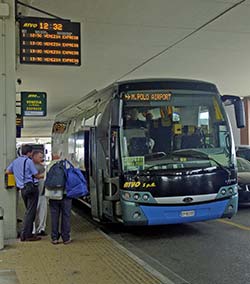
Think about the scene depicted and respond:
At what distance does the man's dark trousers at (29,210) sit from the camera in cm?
872

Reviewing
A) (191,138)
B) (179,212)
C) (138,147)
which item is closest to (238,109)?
(191,138)

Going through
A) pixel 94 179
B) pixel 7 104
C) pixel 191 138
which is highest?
pixel 7 104

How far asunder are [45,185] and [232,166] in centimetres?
385

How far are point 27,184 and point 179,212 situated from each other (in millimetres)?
3023

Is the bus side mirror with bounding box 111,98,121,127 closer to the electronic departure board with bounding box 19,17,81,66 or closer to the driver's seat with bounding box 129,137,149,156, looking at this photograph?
the driver's seat with bounding box 129,137,149,156

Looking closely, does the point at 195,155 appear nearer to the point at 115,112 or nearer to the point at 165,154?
the point at 165,154

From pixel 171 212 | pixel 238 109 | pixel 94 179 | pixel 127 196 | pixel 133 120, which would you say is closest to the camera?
pixel 127 196

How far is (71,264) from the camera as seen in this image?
6910mm

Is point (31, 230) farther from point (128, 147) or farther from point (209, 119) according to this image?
point (209, 119)

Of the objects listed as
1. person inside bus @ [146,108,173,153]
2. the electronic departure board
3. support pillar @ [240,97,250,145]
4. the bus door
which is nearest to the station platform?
the bus door

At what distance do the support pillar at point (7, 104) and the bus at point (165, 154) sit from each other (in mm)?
1966

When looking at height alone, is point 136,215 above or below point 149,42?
below

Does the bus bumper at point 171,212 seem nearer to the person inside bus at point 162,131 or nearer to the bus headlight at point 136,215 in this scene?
the bus headlight at point 136,215

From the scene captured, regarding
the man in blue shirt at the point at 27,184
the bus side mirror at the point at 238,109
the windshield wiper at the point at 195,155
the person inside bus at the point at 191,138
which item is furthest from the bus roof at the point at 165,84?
the man in blue shirt at the point at 27,184
